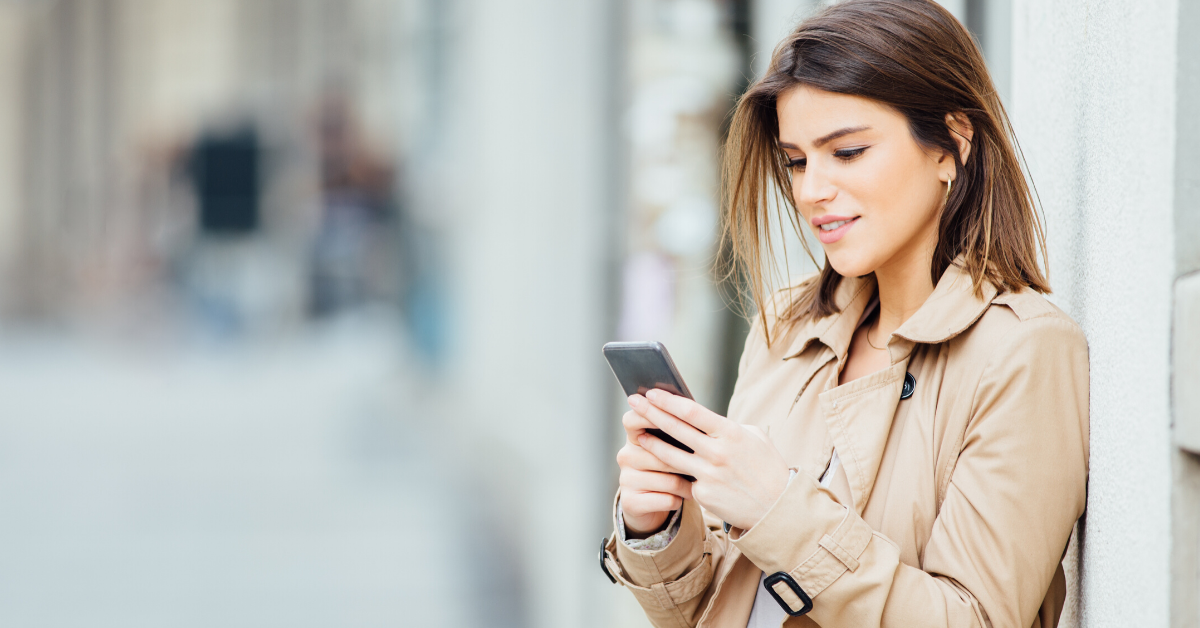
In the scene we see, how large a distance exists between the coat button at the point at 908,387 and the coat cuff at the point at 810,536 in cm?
21

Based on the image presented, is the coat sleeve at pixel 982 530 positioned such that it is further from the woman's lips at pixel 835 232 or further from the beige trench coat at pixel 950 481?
the woman's lips at pixel 835 232

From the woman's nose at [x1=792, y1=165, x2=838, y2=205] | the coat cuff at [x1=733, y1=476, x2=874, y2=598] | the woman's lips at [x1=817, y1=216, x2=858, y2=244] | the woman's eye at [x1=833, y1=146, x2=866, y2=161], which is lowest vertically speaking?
the coat cuff at [x1=733, y1=476, x2=874, y2=598]

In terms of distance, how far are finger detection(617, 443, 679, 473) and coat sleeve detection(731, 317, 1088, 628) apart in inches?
7.9

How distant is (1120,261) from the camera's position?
1387 mm

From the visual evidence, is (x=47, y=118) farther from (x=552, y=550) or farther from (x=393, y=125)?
(x=552, y=550)

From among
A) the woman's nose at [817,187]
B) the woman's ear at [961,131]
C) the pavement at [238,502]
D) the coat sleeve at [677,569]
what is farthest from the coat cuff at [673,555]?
the pavement at [238,502]

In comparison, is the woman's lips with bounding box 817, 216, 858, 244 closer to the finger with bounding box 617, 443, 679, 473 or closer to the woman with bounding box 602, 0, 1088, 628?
the woman with bounding box 602, 0, 1088, 628

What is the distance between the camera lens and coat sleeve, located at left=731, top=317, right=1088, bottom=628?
1.42 m

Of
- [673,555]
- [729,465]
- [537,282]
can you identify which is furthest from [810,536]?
[537,282]

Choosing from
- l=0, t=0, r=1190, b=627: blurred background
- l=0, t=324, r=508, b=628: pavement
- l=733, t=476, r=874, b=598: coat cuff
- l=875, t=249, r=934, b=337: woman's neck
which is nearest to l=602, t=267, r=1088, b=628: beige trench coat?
l=733, t=476, r=874, b=598: coat cuff

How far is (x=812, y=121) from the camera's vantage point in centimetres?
162

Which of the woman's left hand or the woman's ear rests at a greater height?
the woman's ear

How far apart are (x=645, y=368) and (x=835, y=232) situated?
1.04ft

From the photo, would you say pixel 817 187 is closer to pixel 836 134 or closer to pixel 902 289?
pixel 836 134
